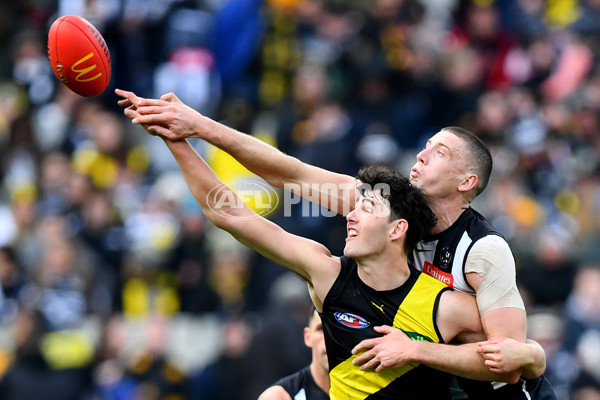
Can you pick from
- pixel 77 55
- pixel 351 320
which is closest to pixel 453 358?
pixel 351 320

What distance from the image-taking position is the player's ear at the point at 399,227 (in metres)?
5.48

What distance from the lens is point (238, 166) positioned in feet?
38.2

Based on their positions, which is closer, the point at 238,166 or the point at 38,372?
the point at 38,372

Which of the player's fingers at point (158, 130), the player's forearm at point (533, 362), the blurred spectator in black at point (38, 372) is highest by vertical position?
the player's fingers at point (158, 130)

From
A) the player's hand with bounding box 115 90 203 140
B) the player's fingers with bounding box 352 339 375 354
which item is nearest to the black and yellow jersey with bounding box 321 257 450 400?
the player's fingers with bounding box 352 339 375 354

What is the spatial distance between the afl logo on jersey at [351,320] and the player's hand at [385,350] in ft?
0.33

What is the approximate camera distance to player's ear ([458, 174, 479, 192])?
573 cm

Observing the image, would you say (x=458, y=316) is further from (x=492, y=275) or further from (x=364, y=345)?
(x=364, y=345)

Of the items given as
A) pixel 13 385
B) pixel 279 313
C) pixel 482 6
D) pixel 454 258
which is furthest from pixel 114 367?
pixel 482 6

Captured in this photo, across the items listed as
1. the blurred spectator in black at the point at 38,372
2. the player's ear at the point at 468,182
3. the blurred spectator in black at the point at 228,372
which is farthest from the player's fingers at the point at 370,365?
the blurred spectator in black at the point at 38,372

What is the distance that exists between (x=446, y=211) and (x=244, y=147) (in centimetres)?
119

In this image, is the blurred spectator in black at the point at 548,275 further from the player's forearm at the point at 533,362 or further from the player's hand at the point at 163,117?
the player's hand at the point at 163,117

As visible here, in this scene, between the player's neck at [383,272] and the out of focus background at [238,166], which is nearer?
the player's neck at [383,272]

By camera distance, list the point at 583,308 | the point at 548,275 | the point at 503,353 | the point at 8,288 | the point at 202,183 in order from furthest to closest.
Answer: the point at 8,288 < the point at 548,275 < the point at 583,308 < the point at 202,183 < the point at 503,353
